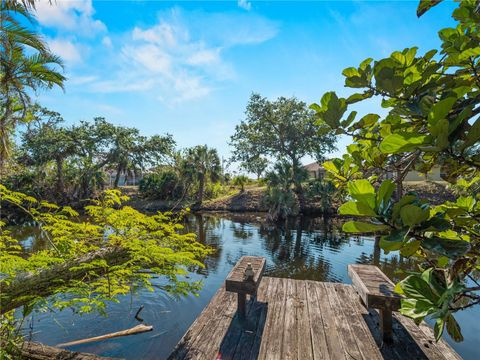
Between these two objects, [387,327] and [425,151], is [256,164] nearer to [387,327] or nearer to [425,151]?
[387,327]

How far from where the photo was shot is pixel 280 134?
2967 centimetres

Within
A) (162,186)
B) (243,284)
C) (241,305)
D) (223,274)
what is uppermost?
(162,186)

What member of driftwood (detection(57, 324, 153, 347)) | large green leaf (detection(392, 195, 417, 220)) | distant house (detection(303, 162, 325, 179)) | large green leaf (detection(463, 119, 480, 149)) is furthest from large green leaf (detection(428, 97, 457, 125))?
distant house (detection(303, 162, 325, 179))

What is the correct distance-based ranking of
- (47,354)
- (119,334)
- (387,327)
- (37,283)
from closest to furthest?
(37,283) → (47,354) → (387,327) → (119,334)

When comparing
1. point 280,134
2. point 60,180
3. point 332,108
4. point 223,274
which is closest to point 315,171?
point 280,134

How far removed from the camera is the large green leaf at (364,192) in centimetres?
74

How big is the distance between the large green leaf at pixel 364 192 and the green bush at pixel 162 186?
3205cm

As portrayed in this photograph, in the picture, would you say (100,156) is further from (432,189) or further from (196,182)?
(432,189)

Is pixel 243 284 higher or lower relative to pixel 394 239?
lower

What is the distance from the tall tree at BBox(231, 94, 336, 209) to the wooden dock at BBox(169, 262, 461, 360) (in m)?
23.6

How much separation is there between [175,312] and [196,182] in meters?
22.6

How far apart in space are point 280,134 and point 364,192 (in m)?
29.8

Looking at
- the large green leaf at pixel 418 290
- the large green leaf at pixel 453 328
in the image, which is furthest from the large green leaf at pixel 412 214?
the large green leaf at pixel 453 328

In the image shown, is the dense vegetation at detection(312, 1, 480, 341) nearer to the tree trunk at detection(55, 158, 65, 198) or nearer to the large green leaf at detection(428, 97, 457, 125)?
the large green leaf at detection(428, 97, 457, 125)
